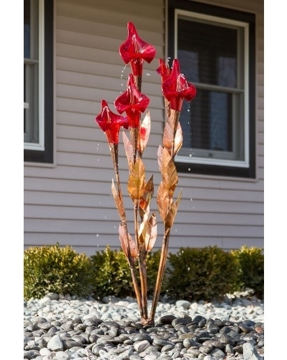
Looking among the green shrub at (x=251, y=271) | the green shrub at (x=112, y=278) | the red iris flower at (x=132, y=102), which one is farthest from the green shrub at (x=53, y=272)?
the red iris flower at (x=132, y=102)

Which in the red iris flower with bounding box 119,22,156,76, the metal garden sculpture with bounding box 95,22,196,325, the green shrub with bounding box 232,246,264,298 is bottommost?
the green shrub with bounding box 232,246,264,298

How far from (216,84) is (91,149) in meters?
1.70

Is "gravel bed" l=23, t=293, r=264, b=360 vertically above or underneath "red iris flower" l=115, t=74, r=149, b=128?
underneath

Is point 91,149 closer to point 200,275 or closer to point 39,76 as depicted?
point 39,76

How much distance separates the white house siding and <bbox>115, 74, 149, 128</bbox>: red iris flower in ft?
10.4

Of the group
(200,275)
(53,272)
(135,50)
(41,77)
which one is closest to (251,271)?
(200,275)

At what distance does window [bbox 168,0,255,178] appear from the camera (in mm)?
7555

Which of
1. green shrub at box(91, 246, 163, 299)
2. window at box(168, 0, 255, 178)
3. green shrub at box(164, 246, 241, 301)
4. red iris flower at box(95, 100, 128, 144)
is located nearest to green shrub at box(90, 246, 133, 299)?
green shrub at box(91, 246, 163, 299)

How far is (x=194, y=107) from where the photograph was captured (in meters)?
7.64

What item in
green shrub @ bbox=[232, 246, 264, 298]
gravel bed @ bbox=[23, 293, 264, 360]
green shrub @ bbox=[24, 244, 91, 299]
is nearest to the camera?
gravel bed @ bbox=[23, 293, 264, 360]

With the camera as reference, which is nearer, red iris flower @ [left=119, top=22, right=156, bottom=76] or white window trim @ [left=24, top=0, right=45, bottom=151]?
red iris flower @ [left=119, top=22, right=156, bottom=76]

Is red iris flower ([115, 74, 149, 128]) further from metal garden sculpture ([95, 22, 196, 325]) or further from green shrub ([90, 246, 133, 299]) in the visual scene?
green shrub ([90, 246, 133, 299])

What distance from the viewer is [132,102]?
349 centimetres
